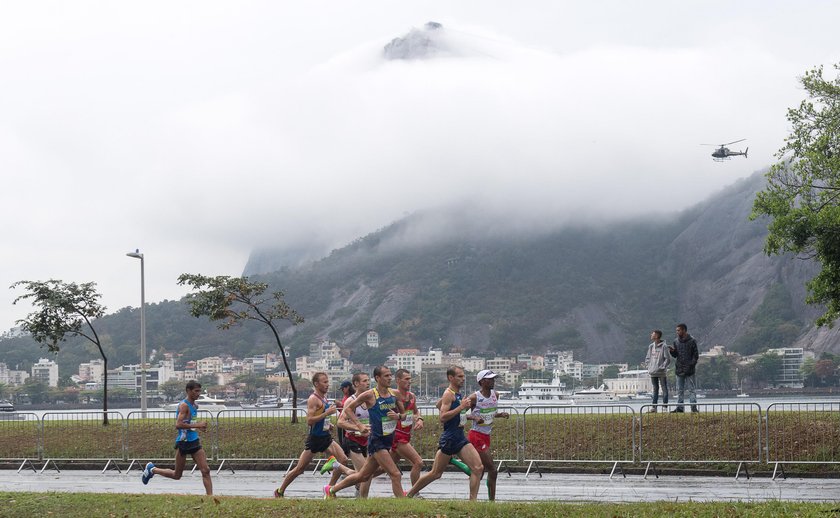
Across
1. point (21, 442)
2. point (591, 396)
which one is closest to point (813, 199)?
point (21, 442)

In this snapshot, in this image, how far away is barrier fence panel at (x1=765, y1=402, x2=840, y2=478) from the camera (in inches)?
818

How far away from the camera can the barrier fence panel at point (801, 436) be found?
20766 mm

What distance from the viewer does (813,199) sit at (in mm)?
28688

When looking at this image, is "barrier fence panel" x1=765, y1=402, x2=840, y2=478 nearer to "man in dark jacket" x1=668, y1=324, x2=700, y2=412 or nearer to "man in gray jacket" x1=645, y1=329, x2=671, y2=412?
"man in dark jacket" x1=668, y1=324, x2=700, y2=412

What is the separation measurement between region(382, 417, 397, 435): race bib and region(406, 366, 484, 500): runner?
0.67m

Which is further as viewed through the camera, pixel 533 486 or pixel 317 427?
pixel 533 486

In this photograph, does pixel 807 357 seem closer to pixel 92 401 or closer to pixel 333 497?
pixel 92 401

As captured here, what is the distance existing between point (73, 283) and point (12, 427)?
6.06 m

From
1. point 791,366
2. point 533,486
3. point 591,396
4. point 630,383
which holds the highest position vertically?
point 533,486

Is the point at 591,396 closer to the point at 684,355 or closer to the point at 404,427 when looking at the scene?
the point at 684,355

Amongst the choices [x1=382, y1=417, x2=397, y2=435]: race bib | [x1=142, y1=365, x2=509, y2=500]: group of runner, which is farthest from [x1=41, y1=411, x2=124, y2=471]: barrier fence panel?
[x1=382, y1=417, x2=397, y2=435]: race bib

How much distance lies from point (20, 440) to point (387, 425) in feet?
66.0

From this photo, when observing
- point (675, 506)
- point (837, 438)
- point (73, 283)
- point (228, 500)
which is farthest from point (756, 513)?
point (73, 283)

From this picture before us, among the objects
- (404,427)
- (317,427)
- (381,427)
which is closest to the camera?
(381,427)
